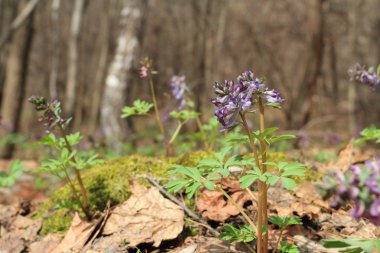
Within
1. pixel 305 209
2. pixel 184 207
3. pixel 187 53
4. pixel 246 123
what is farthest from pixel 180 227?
pixel 187 53

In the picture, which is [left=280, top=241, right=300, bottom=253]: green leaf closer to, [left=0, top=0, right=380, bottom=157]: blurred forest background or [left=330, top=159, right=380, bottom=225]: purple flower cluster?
[left=330, top=159, right=380, bottom=225]: purple flower cluster

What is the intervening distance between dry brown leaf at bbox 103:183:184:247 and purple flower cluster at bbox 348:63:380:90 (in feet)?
5.59

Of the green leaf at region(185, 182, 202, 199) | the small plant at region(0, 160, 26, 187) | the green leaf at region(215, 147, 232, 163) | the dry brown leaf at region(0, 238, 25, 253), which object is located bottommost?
the dry brown leaf at region(0, 238, 25, 253)

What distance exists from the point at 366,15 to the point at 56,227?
916 inches

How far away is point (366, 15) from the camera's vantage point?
22.6m

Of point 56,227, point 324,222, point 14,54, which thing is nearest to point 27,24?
point 14,54

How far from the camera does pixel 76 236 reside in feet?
8.89

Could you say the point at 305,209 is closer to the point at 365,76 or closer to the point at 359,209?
the point at 365,76

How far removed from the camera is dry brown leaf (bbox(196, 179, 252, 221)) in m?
2.70

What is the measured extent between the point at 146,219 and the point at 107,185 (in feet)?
1.81

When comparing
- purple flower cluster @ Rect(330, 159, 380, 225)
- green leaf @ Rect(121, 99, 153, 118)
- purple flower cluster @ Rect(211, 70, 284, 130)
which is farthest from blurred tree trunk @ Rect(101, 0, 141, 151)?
purple flower cluster @ Rect(330, 159, 380, 225)

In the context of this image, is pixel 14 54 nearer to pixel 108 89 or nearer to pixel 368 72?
pixel 108 89

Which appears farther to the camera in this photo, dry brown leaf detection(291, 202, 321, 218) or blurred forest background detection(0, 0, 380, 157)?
blurred forest background detection(0, 0, 380, 157)

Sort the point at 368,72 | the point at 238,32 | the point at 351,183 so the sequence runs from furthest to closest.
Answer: the point at 238,32, the point at 368,72, the point at 351,183
